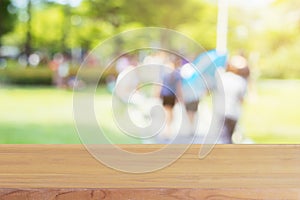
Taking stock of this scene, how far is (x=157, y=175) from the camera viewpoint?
61.4 inches

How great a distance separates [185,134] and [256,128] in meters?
1.43

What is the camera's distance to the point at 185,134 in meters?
2.77

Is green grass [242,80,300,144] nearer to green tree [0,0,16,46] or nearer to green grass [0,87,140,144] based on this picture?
green grass [0,87,140,144]

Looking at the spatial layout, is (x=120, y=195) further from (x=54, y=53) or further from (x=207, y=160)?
(x=54, y=53)

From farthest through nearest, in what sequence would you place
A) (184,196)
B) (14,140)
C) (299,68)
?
(299,68), (14,140), (184,196)

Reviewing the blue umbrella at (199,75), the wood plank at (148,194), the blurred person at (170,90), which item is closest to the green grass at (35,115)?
the blurred person at (170,90)

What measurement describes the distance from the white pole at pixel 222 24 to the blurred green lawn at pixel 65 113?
44 cm

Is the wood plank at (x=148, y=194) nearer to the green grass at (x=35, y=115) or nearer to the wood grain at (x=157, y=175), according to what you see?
the wood grain at (x=157, y=175)

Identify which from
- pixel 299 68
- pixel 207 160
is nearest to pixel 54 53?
pixel 299 68

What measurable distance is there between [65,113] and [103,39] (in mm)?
683

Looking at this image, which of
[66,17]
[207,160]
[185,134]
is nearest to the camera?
[207,160]

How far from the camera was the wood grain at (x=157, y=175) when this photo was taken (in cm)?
128

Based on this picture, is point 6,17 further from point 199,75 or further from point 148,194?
point 148,194

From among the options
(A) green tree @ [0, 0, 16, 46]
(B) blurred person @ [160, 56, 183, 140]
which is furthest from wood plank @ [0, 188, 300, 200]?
(A) green tree @ [0, 0, 16, 46]
